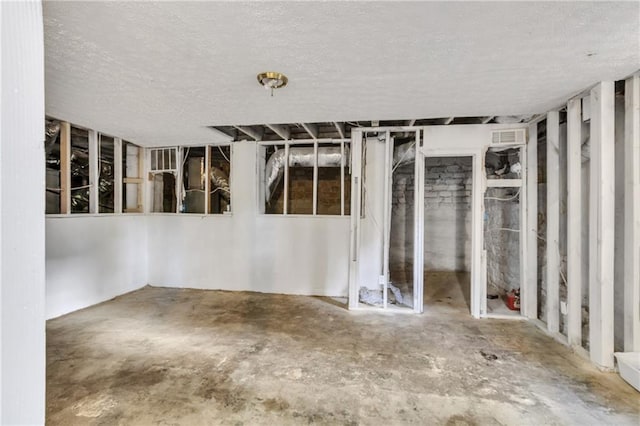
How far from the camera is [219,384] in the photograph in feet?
6.61

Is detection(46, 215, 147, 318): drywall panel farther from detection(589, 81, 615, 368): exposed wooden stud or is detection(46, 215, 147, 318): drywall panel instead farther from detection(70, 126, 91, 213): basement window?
detection(589, 81, 615, 368): exposed wooden stud

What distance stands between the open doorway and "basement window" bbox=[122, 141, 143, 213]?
492cm

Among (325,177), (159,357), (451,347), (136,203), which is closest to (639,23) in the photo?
(451,347)

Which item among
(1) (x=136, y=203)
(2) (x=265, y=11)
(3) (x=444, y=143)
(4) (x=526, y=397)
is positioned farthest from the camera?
(1) (x=136, y=203)

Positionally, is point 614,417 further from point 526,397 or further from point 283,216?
point 283,216

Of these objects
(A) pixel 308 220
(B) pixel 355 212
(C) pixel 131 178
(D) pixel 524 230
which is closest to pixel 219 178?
(C) pixel 131 178

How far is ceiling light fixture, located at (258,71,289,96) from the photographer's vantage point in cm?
204

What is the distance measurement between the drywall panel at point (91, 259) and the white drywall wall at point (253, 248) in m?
0.53

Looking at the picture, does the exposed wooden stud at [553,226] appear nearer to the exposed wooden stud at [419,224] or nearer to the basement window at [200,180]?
the exposed wooden stud at [419,224]

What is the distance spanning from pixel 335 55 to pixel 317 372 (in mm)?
2250

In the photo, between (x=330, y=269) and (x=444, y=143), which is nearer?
(x=444, y=143)

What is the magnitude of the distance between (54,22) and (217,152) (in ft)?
11.9

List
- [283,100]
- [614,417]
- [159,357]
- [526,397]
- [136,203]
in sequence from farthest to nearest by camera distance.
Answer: [136,203] → [283,100] → [159,357] → [526,397] → [614,417]

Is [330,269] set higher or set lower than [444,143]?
lower
